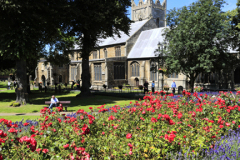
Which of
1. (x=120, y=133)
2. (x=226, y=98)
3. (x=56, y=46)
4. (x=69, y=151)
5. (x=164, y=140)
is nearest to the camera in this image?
(x=69, y=151)

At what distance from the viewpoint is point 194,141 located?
17.4 ft

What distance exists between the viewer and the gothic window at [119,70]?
152ft

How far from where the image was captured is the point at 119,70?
153 ft

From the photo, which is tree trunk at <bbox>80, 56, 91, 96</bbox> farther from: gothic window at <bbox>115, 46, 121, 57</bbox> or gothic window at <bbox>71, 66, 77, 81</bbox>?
gothic window at <bbox>71, 66, 77, 81</bbox>

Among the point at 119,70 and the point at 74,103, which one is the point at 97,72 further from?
the point at 74,103

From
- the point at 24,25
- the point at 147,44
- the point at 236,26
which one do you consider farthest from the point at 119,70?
the point at 24,25

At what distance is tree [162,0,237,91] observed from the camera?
846 inches

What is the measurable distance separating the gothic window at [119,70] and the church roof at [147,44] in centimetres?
262

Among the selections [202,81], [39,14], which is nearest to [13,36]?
[39,14]

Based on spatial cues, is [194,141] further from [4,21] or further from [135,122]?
[4,21]

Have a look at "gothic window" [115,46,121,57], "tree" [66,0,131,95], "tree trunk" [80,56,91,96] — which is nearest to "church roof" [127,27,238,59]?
"gothic window" [115,46,121,57]

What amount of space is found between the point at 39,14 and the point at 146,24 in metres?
35.9

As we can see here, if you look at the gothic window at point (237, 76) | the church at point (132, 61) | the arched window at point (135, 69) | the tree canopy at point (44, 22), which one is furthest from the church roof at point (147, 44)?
Result: the tree canopy at point (44, 22)

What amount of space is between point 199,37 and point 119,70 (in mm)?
26240
